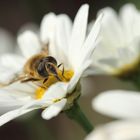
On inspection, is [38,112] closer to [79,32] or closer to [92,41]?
[79,32]

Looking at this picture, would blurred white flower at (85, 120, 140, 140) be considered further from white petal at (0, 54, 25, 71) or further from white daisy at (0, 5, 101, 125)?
white petal at (0, 54, 25, 71)

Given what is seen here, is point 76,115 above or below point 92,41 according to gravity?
below

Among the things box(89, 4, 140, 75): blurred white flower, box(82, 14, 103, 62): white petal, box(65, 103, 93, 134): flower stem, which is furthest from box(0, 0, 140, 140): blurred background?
box(82, 14, 103, 62): white petal

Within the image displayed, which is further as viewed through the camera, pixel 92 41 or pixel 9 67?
pixel 9 67

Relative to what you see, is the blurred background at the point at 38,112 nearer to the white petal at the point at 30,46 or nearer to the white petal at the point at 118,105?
the white petal at the point at 30,46

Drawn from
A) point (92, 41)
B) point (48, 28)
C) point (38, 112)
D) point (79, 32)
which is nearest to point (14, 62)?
point (48, 28)

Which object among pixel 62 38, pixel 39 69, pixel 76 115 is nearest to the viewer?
pixel 76 115
